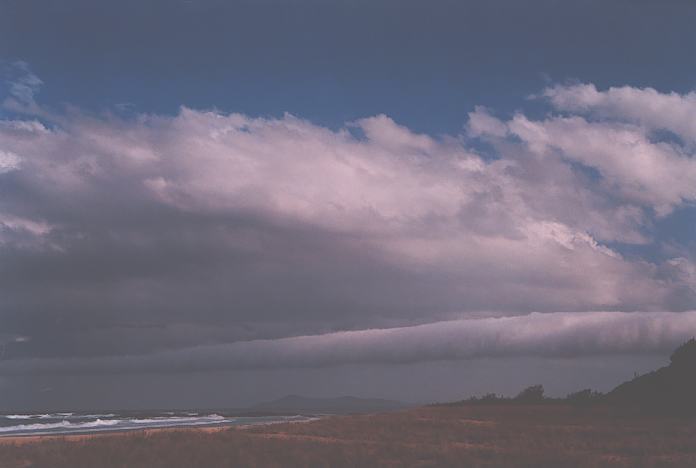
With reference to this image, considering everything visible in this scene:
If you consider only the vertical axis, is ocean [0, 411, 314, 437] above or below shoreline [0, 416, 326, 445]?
below

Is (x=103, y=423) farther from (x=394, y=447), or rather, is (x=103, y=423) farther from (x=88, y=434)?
(x=394, y=447)

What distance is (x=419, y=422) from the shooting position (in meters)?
41.0

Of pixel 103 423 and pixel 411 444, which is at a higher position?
pixel 411 444

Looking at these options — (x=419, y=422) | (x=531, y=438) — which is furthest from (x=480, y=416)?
(x=531, y=438)

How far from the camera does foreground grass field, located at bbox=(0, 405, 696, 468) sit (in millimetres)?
24656

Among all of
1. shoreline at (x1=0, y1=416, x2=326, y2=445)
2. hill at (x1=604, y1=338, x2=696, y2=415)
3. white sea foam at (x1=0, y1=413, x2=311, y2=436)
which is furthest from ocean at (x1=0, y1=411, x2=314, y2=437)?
hill at (x1=604, y1=338, x2=696, y2=415)

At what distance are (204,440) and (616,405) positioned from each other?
117ft

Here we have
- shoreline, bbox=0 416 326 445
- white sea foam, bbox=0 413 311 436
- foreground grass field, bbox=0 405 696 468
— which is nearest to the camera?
foreground grass field, bbox=0 405 696 468

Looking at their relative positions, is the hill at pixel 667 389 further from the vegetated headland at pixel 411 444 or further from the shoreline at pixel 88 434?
the shoreline at pixel 88 434

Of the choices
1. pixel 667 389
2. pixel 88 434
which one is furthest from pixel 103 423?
Answer: pixel 667 389

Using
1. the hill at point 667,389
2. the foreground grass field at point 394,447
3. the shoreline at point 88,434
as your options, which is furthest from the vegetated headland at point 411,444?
the shoreline at point 88,434

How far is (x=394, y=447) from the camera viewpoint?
92.4ft

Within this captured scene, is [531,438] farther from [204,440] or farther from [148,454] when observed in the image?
[148,454]

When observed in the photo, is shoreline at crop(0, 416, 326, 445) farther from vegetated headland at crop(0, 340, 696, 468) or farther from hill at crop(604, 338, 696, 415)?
hill at crop(604, 338, 696, 415)
